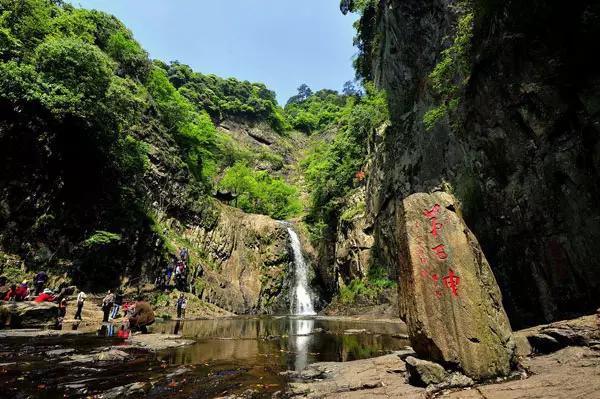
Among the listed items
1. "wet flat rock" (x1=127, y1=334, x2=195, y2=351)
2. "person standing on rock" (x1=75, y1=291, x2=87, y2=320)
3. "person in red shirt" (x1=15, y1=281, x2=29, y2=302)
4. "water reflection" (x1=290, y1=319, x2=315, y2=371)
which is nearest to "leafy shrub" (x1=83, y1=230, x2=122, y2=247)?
"person standing on rock" (x1=75, y1=291, x2=87, y2=320)

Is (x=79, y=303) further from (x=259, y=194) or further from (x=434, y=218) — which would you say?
(x=259, y=194)

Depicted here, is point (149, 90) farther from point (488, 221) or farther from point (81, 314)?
point (488, 221)

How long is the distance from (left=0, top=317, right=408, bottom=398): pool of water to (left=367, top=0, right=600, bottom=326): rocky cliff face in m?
4.45

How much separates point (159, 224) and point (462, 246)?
2352 centimetres

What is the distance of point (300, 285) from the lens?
107 ft

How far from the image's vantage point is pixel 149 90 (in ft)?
112

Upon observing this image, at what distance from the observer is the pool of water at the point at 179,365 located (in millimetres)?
6176

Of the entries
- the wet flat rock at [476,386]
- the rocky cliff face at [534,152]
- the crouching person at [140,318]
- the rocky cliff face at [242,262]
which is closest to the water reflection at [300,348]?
the wet flat rock at [476,386]

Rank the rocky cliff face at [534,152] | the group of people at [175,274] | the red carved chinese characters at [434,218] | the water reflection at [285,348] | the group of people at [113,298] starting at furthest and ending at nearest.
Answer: the group of people at [175,274]
the group of people at [113,298]
the water reflection at [285,348]
the rocky cliff face at [534,152]
the red carved chinese characters at [434,218]

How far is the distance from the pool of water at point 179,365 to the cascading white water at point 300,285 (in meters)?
18.5

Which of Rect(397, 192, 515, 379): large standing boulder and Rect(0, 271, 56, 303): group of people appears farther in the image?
Rect(0, 271, 56, 303): group of people

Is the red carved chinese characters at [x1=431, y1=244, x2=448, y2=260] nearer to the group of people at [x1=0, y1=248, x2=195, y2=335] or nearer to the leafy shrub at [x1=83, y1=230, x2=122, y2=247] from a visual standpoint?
the group of people at [x1=0, y1=248, x2=195, y2=335]

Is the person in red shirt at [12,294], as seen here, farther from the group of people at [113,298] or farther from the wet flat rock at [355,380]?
the wet flat rock at [355,380]

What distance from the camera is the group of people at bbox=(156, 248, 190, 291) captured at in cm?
2271
